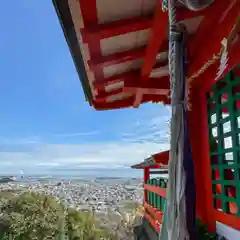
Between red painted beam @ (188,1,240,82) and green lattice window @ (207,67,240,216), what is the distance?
219mm

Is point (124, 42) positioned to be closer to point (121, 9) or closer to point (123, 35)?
point (123, 35)

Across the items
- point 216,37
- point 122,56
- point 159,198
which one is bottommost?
point 159,198

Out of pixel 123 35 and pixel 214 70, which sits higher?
pixel 123 35

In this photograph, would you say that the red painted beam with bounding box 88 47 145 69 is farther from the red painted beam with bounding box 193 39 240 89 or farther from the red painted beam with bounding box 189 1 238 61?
the red painted beam with bounding box 193 39 240 89

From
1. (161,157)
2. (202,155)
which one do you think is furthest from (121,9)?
(161,157)

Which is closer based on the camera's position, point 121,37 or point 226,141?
point 121,37

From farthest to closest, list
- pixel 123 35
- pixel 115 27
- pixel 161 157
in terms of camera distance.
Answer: pixel 161 157 < pixel 123 35 < pixel 115 27

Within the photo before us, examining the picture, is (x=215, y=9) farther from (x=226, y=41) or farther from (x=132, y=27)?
(x=132, y=27)

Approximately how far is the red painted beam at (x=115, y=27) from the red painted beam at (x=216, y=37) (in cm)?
31

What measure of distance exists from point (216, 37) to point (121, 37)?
0.53m

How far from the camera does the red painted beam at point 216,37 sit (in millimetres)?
1229

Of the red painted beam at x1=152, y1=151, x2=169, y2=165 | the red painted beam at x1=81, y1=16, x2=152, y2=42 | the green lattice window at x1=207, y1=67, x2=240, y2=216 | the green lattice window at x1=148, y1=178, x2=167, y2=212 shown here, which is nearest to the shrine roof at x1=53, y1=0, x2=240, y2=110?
the red painted beam at x1=81, y1=16, x2=152, y2=42

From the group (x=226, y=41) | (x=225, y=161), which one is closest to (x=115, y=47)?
(x=226, y=41)

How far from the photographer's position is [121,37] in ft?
5.73
